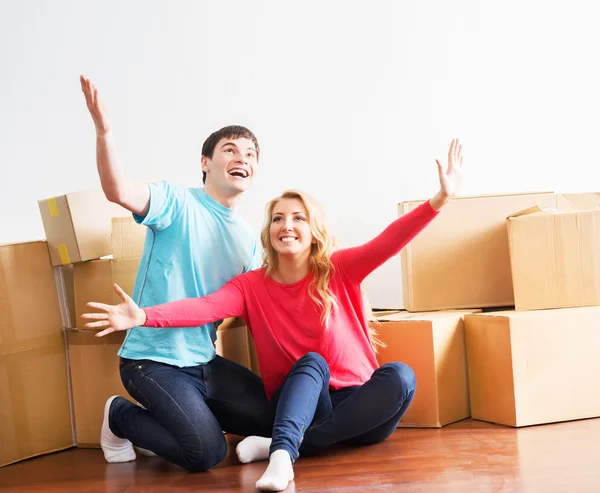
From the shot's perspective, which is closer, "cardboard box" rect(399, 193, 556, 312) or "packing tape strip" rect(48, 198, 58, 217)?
"packing tape strip" rect(48, 198, 58, 217)

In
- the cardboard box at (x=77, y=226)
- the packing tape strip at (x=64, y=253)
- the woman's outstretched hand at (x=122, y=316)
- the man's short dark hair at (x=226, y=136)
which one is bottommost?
the woman's outstretched hand at (x=122, y=316)

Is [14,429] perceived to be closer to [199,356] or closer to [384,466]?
[199,356]

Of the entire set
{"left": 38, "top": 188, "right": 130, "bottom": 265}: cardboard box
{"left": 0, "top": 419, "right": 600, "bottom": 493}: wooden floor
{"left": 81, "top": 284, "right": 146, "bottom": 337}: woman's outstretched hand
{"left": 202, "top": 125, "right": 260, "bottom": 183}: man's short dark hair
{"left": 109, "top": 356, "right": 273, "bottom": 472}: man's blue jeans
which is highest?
{"left": 202, "top": 125, "right": 260, "bottom": 183}: man's short dark hair

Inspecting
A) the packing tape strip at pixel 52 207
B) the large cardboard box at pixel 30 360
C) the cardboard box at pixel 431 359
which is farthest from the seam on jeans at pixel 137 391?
the cardboard box at pixel 431 359

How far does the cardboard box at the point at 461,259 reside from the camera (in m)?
2.13

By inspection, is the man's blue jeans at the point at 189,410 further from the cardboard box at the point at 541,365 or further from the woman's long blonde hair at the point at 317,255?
the cardboard box at the point at 541,365

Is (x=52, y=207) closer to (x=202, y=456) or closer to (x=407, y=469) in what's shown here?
(x=202, y=456)

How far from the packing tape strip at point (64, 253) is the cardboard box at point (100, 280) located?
0.03m

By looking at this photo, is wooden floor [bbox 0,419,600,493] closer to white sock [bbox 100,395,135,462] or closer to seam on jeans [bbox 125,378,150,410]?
white sock [bbox 100,395,135,462]

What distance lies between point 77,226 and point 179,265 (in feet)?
1.20

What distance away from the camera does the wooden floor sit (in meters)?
1.43

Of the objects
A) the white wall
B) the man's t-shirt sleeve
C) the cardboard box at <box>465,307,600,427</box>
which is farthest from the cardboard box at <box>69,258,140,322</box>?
the cardboard box at <box>465,307,600,427</box>

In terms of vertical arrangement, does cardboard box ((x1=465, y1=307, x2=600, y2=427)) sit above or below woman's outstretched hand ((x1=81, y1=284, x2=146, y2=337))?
below

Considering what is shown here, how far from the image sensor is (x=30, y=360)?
1.92 m
